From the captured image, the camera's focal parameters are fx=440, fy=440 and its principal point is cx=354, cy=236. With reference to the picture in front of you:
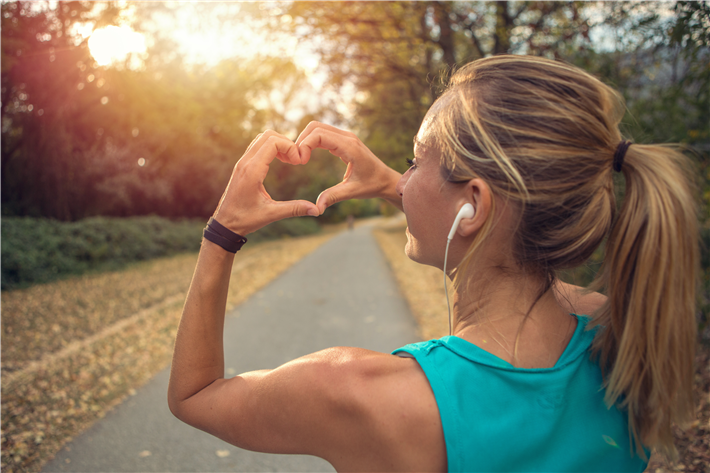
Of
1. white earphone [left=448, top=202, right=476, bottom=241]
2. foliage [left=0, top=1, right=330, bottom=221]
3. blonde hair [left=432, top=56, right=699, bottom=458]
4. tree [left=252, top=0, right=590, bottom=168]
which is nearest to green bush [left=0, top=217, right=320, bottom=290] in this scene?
foliage [left=0, top=1, right=330, bottom=221]

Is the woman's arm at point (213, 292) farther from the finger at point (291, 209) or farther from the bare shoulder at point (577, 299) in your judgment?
the bare shoulder at point (577, 299)

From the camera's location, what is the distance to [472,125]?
1089 millimetres

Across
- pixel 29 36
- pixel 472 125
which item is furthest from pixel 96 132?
pixel 472 125

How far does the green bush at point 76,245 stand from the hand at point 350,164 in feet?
29.2

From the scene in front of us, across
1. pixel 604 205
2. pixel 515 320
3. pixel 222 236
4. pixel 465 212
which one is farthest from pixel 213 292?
pixel 604 205

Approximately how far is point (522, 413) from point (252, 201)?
2.86 ft

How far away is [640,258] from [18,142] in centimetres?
1442

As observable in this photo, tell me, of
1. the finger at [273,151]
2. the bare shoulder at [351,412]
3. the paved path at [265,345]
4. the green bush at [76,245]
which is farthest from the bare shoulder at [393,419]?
the green bush at [76,245]

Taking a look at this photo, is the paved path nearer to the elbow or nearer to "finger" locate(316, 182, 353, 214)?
the elbow

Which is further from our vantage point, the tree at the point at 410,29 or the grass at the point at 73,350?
the tree at the point at 410,29

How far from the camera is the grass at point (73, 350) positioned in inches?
132

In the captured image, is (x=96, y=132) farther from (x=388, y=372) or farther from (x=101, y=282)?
(x=388, y=372)

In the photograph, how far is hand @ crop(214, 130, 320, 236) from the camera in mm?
1206

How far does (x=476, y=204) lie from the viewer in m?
1.12
